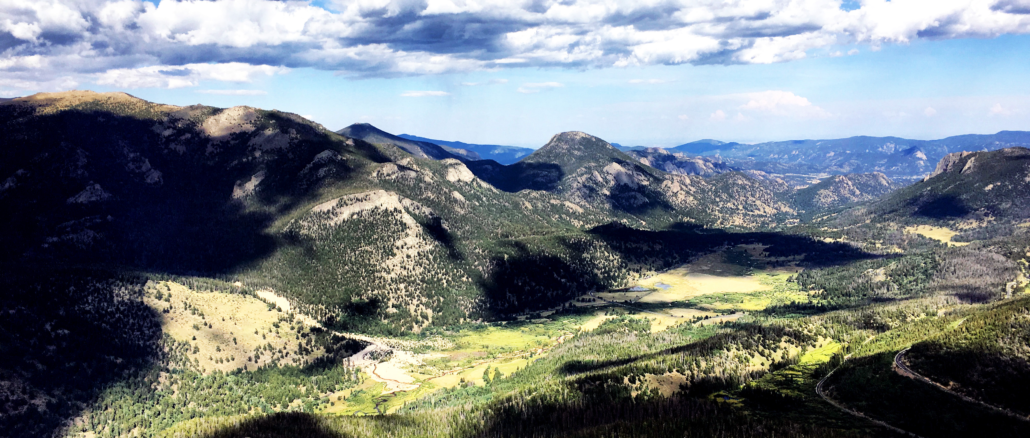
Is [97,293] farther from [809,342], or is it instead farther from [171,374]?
[809,342]

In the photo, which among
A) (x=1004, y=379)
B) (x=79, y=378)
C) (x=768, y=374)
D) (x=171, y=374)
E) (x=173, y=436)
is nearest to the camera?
(x=1004, y=379)

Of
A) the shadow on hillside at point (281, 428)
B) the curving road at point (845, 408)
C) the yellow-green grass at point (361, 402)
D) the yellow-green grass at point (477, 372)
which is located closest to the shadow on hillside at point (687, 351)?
the yellow-green grass at point (477, 372)

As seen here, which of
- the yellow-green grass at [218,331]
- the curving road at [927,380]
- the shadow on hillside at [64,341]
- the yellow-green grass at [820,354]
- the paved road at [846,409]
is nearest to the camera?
the curving road at [927,380]

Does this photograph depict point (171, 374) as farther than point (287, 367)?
No

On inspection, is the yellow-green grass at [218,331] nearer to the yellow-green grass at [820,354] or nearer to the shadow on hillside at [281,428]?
the shadow on hillside at [281,428]

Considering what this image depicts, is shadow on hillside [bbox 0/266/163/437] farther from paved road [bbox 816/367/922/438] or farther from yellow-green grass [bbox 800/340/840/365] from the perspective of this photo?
yellow-green grass [bbox 800/340/840/365]

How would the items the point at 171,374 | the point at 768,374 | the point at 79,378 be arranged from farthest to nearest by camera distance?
the point at 171,374
the point at 79,378
the point at 768,374

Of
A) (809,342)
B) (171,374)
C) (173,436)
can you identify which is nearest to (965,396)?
(809,342)

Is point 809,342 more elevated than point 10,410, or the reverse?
point 809,342
